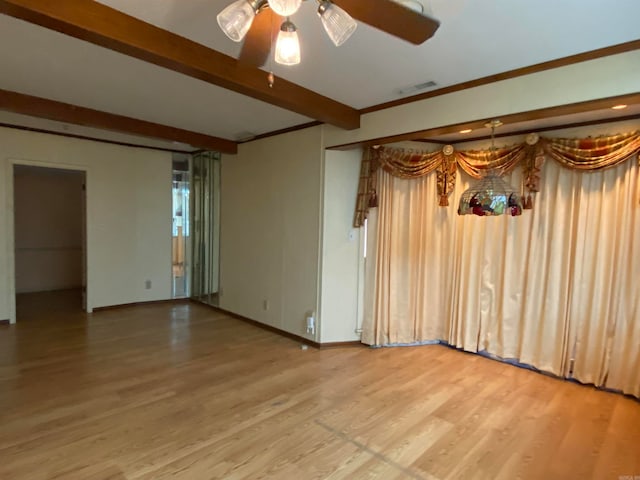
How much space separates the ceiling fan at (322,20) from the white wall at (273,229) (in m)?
2.41

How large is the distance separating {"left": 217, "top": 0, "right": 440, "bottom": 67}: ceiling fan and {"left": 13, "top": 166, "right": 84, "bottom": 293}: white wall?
645cm

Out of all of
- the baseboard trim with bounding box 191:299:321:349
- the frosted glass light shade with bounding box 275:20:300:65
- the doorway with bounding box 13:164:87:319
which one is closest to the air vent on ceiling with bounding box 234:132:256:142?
the baseboard trim with bounding box 191:299:321:349

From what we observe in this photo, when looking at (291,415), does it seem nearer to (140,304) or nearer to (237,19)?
(237,19)

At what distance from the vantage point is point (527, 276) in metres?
3.54

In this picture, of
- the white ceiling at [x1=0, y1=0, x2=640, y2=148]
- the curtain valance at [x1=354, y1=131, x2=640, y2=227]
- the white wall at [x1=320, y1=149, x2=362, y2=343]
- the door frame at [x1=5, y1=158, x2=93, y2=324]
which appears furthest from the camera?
the door frame at [x1=5, y1=158, x2=93, y2=324]

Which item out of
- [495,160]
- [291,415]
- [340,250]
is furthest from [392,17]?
[340,250]

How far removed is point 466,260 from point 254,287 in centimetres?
274

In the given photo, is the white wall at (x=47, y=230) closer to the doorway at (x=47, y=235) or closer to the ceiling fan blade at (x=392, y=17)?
the doorway at (x=47, y=235)

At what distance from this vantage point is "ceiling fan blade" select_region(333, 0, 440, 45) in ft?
4.33

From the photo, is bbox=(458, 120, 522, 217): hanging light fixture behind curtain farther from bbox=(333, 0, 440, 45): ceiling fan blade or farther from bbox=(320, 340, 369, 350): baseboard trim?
bbox=(320, 340, 369, 350): baseboard trim

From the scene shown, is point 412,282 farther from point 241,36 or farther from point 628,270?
point 241,36

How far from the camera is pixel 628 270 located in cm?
302

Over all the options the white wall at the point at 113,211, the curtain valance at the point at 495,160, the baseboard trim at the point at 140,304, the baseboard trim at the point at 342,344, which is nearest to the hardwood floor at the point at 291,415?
the baseboard trim at the point at 342,344

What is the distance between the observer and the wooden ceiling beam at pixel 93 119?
11.1 feet
